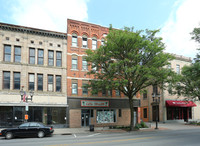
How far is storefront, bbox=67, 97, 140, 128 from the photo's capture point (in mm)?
29245

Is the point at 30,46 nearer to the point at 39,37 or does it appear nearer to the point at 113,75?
the point at 39,37

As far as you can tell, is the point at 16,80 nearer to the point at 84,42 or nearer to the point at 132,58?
the point at 84,42

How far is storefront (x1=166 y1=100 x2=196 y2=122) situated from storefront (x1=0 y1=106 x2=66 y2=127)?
20771 mm

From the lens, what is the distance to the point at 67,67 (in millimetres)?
29906

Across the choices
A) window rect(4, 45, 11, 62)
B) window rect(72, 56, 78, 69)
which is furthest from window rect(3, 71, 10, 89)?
window rect(72, 56, 78, 69)

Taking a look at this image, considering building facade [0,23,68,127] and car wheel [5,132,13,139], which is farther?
building facade [0,23,68,127]

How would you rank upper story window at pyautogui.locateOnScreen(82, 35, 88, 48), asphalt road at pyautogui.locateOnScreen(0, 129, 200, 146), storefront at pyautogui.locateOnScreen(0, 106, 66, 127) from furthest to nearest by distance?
upper story window at pyautogui.locateOnScreen(82, 35, 88, 48) → storefront at pyautogui.locateOnScreen(0, 106, 66, 127) → asphalt road at pyautogui.locateOnScreen(0, 129, 200, 146)

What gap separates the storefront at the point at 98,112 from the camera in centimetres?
2925

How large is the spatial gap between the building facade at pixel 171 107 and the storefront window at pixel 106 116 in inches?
373

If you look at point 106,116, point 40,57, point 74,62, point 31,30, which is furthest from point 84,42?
point 106,116

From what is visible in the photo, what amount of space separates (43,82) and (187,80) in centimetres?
2375

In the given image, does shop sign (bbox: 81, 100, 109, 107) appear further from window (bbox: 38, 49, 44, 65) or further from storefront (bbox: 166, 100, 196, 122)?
storefront (bbox: 166, 100, 196, 122)

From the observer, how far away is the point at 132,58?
23547 mm

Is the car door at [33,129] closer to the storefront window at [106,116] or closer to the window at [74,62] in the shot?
the window at [74,62]
